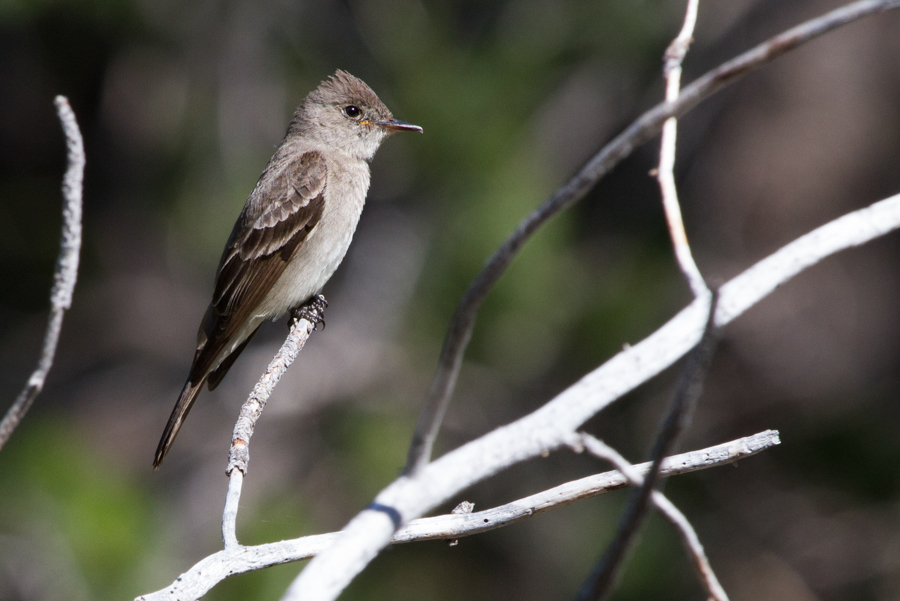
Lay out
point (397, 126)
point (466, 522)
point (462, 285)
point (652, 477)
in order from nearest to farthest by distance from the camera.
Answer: point (652, 477) < point (466, 522) < point (397, 126) < point (462, 285)

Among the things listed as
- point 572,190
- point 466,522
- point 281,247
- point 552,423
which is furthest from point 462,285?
point 572,190

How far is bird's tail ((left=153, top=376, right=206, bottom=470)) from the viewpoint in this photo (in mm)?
3430

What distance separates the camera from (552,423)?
57.1 inches

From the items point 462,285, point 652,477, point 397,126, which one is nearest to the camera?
point 652,477

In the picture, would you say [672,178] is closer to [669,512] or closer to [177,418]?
[669,512]

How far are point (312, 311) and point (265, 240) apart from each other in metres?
0.38

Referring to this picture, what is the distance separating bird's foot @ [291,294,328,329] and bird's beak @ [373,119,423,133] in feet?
2.87

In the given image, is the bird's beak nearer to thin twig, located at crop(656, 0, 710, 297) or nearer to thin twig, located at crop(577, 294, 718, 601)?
thin twig, located at crop(656, 0, 710, 297)

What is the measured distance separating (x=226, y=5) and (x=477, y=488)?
3.66 metres

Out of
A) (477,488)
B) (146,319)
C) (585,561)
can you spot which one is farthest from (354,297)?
(146,319)

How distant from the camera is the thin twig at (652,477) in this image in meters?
1.22

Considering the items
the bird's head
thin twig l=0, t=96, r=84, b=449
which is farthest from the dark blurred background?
thin twig l=0, t=96, r=84, b=449

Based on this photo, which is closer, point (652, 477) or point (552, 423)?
point (652, 477)

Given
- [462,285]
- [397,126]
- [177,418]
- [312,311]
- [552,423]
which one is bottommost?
[552,423]
